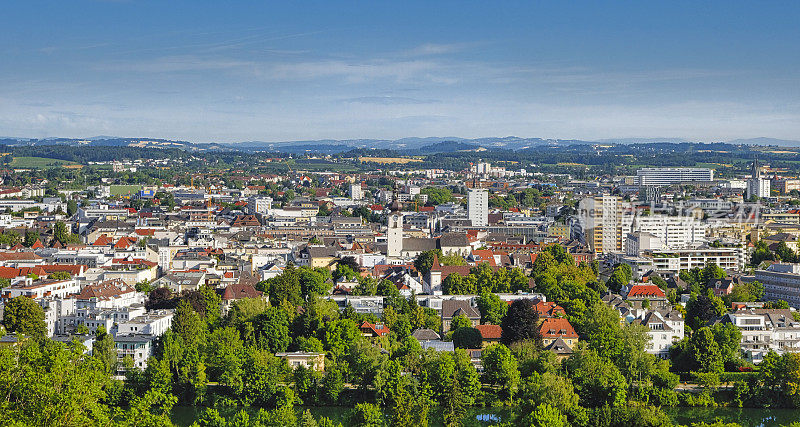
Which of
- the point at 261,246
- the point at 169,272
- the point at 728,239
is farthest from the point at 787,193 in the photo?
the point at 169,272

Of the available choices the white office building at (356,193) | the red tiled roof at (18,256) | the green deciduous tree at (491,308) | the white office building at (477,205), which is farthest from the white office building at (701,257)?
the white office building at (356,193)

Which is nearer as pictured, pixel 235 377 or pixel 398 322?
pixel 235 377

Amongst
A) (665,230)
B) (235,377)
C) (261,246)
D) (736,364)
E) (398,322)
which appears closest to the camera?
(235,377)

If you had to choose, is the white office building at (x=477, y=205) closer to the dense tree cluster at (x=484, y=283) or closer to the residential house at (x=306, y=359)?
the dense tree cluster at (x=484, y=283)

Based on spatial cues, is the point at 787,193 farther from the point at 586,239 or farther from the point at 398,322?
the point at 398,322

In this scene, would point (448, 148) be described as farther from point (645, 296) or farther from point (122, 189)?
point (645, 296)

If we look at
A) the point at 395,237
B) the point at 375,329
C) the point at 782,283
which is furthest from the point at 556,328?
the point at 395,237
